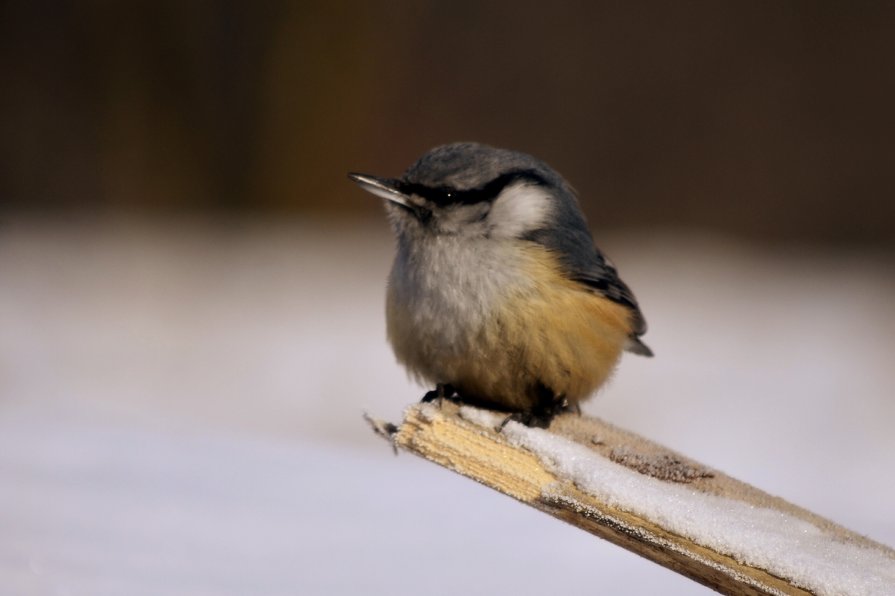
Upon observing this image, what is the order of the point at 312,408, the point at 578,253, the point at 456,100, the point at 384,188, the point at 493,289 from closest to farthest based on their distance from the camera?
the point at 493,289, the point at 384,188, the point at 578,253, the point at 312,408, the point at 456,100

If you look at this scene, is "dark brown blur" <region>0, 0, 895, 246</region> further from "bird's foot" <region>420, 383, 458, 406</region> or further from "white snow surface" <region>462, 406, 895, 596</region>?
"white snow surface" <region>462, 406, 895, 596</region>

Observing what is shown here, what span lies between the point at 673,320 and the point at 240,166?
3.50 meters

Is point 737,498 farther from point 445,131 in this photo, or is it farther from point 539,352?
point 445,131

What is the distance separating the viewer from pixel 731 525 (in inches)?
98.9

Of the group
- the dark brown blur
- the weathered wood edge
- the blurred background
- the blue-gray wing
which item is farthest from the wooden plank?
the dark brown blur

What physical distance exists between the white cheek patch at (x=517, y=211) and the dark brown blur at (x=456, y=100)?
4.79m

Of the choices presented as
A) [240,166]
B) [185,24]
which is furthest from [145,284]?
[185,24]

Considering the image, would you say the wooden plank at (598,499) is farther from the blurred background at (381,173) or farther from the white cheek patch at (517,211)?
the blurred background at (381,173)

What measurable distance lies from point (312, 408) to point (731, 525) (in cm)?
469

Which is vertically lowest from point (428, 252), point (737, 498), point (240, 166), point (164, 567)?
point (164, 567)

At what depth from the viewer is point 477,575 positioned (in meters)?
3.42

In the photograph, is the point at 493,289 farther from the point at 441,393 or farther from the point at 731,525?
the point at 731,525

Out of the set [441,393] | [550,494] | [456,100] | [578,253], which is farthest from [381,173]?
[550,494]

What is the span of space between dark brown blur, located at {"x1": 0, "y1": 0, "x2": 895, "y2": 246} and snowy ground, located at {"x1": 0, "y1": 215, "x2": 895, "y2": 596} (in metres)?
0.46
